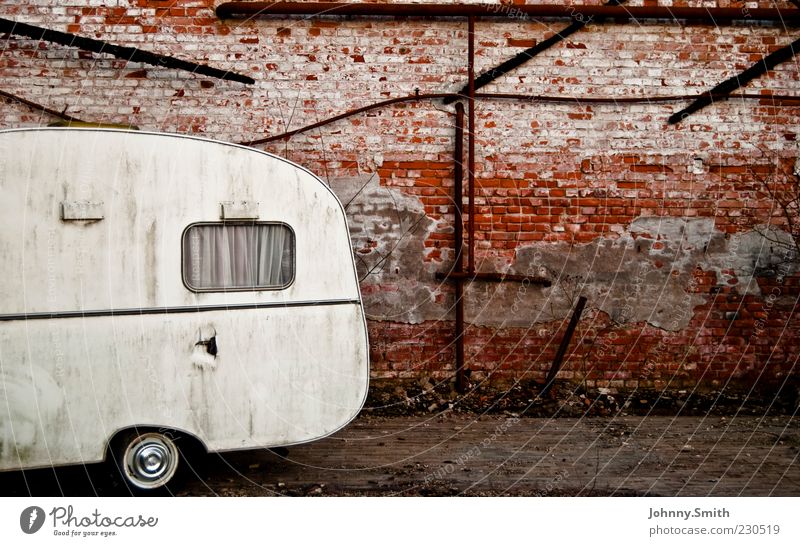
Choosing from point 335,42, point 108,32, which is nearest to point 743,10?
point 335,42

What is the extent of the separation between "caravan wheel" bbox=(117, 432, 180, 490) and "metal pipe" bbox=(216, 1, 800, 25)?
144 inches

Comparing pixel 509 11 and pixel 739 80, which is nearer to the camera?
pixel 509 11

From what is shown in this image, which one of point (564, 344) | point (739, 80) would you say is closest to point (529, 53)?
point (739, 80)

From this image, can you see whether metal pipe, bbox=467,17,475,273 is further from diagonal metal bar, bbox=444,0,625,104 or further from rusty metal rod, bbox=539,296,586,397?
rusty metal rod, bbox=539,296,586,397

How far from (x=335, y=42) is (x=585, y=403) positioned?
396 centimetres

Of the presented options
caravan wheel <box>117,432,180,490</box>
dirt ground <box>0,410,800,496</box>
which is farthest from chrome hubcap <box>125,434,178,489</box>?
dirt ground <box>0,410,800,496</box>

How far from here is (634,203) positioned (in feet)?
19.1

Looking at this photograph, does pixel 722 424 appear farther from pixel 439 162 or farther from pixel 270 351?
pixel 270 351

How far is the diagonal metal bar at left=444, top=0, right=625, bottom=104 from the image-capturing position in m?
5.63

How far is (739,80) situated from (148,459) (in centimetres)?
582

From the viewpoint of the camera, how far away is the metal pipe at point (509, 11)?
5477 mm

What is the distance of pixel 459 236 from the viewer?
226 inches

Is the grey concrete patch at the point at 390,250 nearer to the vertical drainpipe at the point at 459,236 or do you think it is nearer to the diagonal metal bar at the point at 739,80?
the vertical drainpipe at the point at 459,236
